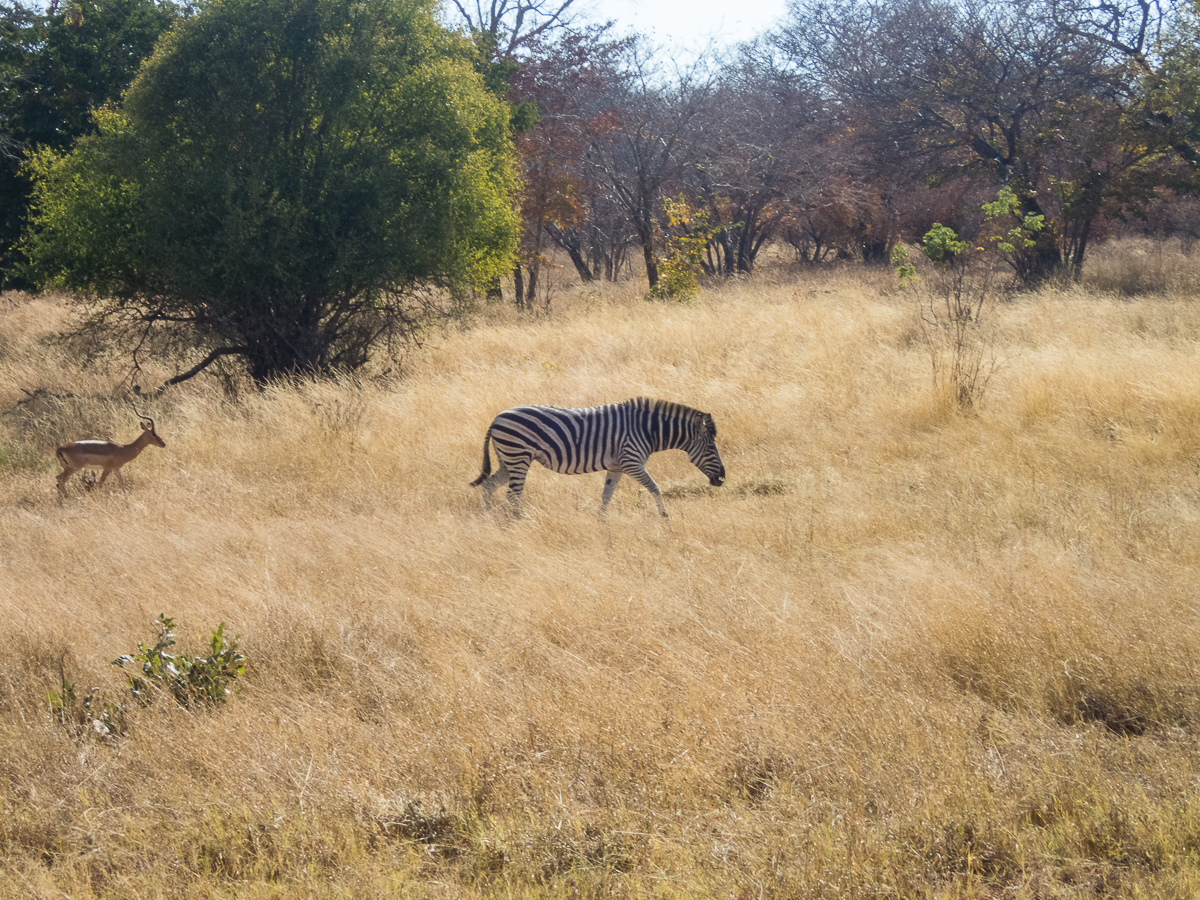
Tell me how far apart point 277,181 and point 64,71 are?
7642mm

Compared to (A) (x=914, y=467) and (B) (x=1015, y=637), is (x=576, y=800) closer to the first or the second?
(B) (x=1015, y=637)

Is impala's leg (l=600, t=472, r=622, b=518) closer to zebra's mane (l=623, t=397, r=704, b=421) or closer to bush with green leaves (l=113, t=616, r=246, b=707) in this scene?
zebra's mane (l=623, t=397, r=704, b=421)

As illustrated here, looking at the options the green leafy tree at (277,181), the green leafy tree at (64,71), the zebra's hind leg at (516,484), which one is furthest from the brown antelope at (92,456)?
the green leafy tree at (64,71)

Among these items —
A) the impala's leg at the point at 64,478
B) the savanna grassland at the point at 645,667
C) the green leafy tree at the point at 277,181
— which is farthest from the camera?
the green leafy tree at the point at 277,181

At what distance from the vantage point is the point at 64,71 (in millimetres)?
17547

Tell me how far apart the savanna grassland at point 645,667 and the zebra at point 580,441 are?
0.39m

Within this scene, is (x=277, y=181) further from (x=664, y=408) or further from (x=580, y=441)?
(x=664, y=408)

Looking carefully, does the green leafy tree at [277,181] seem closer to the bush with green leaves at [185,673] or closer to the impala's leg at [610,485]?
the impala's leg at [610,485]

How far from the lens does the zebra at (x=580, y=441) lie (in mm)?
7855

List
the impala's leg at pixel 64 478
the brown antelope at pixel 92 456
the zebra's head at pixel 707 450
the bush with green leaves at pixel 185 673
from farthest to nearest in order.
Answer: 1. the impala's leg at pixel 64 478
2. the brown antelope at pixel 92 456
3. the zebra's head at pixel 707 450
4. the bush with green leaves at pixel 185 673

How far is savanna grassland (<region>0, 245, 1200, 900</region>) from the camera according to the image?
10.8 feet

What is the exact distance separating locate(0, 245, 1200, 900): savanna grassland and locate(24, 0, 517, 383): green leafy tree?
4176 mm

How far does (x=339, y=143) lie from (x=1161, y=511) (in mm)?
11363

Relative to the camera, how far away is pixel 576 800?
3629 millimetres
